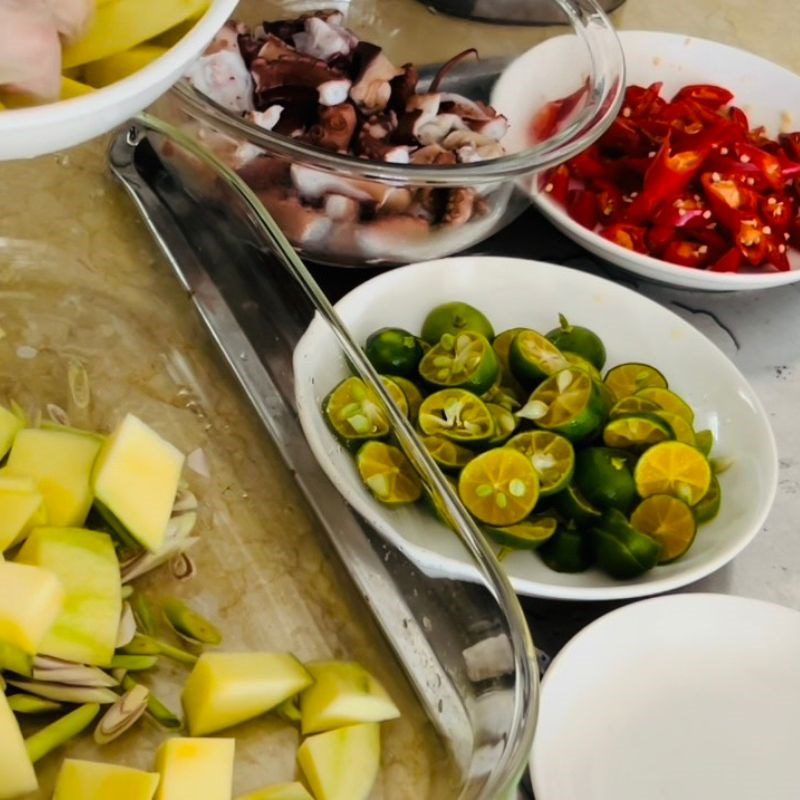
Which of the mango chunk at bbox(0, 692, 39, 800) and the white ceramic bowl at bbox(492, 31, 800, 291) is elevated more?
the white ceramic bowl at bbox(492, 31, 800, 291)

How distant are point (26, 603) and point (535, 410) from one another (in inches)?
17.2

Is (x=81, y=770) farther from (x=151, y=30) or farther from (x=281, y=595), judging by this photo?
(x=151, y=30)

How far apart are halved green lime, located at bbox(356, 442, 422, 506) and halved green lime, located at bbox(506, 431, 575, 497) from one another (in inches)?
5.4

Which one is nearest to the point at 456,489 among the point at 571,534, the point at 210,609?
the point at 571,534

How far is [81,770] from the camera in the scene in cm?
57

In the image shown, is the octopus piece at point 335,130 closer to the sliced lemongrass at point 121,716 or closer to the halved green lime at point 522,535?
the halved green lime at point 522,535

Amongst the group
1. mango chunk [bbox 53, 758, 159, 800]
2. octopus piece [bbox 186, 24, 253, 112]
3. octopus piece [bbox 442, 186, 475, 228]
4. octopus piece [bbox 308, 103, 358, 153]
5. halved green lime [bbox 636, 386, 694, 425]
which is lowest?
mango chunk [bbox 53, 758, 159, 800]

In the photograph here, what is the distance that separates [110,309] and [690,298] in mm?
591

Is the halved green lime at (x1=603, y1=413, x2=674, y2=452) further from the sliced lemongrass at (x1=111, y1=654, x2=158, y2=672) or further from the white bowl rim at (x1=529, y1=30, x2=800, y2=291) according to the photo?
the sliced lemongrass at (x1=111, y1=654, x2=158, y2=672)

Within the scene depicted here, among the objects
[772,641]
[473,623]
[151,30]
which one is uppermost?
[151,30]

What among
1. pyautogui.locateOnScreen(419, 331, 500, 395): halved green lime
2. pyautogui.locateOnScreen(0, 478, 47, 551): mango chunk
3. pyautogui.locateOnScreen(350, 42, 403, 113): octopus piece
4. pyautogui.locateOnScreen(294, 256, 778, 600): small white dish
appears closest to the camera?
pyautogui.locateOnScreen(0, 478, 47, 551): mango chunk

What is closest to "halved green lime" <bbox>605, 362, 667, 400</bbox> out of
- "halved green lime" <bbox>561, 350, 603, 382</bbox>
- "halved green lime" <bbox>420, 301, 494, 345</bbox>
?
"halved green lime" <bbox>561, 350, 603, 382</bbox>

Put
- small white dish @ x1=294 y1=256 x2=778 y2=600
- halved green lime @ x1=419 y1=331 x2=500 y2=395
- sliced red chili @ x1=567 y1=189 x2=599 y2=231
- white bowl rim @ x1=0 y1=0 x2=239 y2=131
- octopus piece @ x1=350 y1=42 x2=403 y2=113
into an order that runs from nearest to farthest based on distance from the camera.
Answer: white bowl rim @ x1=0 y1=0 x2=239 y2=131, small white dish @ x1=294 y1=256 x2=778 y2=600, halved green lime @ x1=419 y1=331 x2=500 y2=395, octopus piece @ x1=350 y1=42 x2=403 y2=113, sliced red chili @ x1=567 y1=189 x2=599 y2=231

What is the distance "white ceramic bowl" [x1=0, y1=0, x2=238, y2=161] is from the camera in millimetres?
539
